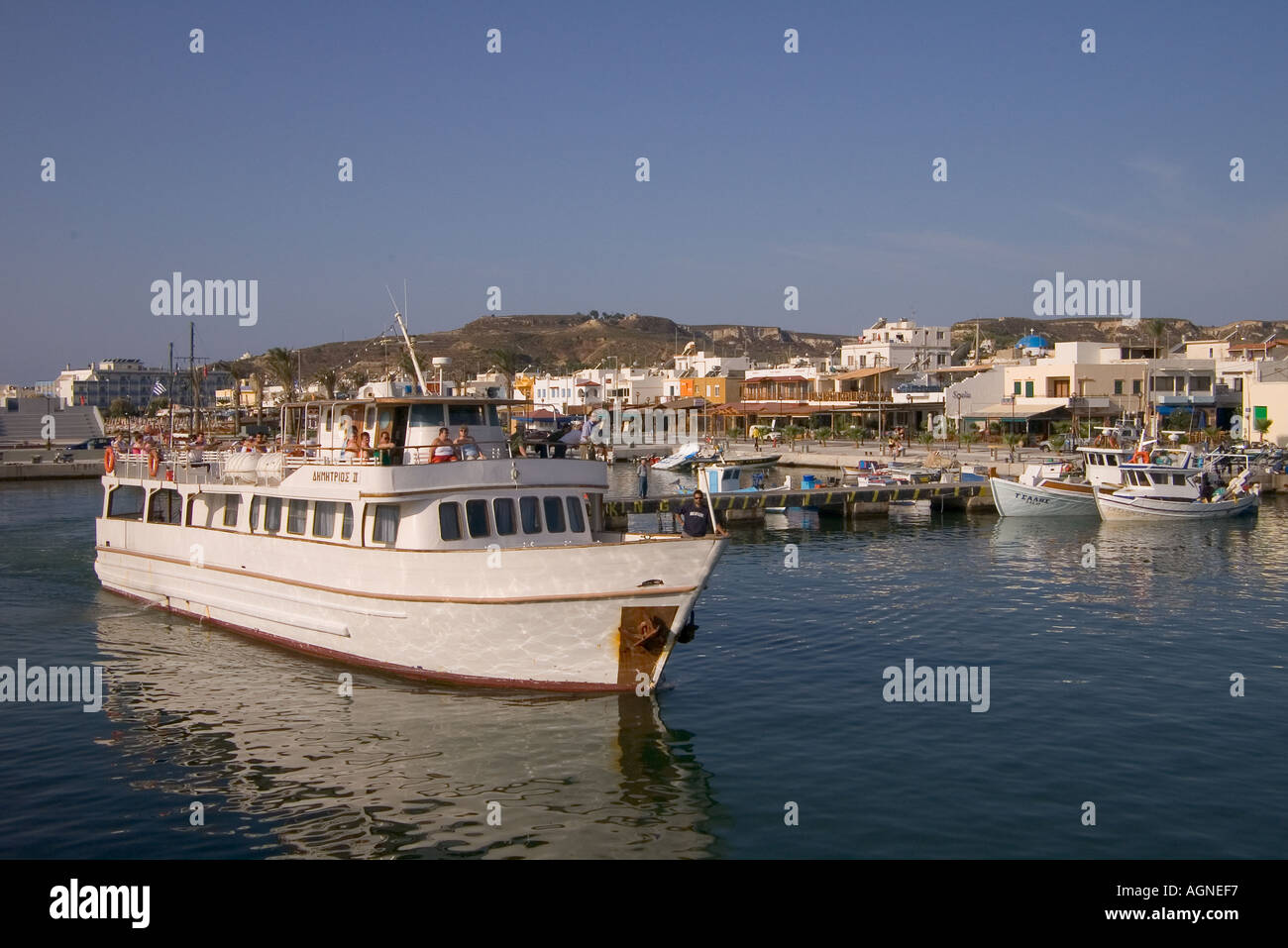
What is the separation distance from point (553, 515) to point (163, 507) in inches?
594

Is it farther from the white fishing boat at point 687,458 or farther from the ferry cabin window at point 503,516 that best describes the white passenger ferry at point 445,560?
the white fishing boat at point 687,458

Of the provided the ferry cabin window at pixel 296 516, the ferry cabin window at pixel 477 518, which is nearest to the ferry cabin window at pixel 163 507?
the ferry cabin window at pixel 296 516

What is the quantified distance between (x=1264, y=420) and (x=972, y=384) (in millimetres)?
23996

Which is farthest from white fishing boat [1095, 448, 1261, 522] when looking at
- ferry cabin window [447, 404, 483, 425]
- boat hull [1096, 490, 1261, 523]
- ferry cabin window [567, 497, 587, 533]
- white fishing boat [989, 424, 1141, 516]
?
ferry cabin window [447, 404, 483, 425]

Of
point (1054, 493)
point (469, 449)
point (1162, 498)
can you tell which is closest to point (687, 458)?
point (1054, 493)

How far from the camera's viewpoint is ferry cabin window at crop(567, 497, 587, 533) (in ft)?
68.1

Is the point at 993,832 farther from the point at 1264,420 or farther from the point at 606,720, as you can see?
the point at 1264,420

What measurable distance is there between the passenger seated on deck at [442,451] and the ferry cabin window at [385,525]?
122cm

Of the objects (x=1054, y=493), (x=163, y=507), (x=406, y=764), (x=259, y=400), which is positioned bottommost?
(x=406, y=764)

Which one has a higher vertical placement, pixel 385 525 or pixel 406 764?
pixel 385 525

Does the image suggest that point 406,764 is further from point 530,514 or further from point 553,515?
point 553,515

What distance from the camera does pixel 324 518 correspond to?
865 inches

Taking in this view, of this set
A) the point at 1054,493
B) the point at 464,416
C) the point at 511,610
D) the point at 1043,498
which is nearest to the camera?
the point at 511,610

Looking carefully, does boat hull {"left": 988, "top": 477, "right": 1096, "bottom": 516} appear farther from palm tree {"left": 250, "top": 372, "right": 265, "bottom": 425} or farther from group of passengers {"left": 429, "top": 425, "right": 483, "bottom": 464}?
group of passengers {"left": 429, "top": 425, "right": 483, "bottom": 464}
